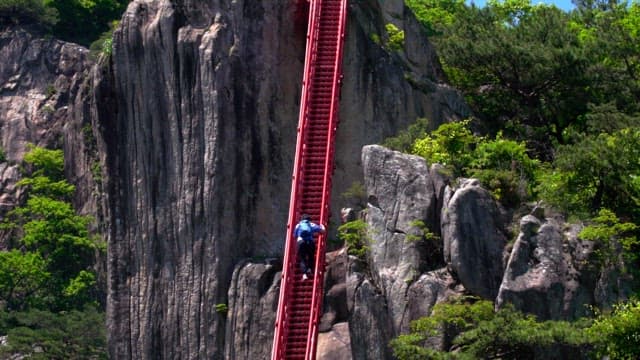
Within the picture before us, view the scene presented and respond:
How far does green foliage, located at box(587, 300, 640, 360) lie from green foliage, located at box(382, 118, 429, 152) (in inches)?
301

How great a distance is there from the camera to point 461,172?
43438 mm

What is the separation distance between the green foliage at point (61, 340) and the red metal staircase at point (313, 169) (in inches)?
651

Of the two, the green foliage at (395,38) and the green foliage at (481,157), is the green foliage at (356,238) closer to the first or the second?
the green foliage at (481,157)

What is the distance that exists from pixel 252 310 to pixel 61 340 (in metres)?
15.5

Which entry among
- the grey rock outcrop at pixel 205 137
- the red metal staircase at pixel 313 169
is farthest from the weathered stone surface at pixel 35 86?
the red metal staircase at pixel 313 169

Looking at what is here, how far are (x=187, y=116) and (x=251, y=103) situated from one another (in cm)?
152

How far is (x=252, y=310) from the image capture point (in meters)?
45.6

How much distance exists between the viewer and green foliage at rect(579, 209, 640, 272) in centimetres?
4059

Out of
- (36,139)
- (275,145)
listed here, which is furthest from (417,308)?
(36,139)

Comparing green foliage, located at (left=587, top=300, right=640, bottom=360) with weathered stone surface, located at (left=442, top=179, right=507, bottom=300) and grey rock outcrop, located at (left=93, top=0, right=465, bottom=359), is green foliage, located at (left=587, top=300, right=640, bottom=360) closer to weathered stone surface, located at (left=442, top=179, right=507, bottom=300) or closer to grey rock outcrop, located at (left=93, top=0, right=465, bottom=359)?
weathered stone surface, located at (left=442, top=179, right=507, bottom=300)

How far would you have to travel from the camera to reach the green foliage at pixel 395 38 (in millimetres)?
49375

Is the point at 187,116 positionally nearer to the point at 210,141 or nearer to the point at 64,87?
the point at 210,141

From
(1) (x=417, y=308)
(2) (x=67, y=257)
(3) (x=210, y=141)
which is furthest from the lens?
(2) (x=67, y=257)

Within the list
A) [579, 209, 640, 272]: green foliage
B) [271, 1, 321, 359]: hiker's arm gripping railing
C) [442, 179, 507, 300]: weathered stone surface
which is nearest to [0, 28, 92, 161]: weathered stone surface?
[271, 1, 321, 359]: hiker's arm gripping railing
